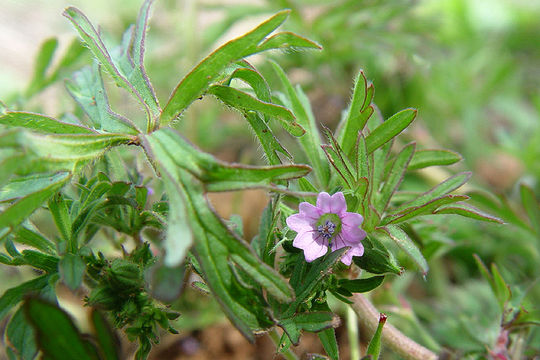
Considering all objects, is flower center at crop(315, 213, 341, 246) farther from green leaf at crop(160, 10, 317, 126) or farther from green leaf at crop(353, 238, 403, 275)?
green leaf at crop(160, 10, 317, 126)

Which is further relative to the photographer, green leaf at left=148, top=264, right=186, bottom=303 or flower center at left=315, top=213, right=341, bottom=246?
flower center at left=315, top=213, right=341, bottom=246

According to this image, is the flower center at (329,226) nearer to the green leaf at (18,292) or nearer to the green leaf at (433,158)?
the green leaf at (433,158)

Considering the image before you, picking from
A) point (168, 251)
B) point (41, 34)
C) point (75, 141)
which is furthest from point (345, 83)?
point (41, 34)

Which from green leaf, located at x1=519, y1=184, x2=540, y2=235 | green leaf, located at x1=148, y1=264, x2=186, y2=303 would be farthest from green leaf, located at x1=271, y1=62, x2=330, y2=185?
green leaf, located at x1=519, y1=184, x2=540, y2=235

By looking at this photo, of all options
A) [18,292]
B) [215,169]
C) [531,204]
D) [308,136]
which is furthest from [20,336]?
[531,204]

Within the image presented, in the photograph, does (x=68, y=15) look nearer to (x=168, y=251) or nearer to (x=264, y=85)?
(x=264, y=85)

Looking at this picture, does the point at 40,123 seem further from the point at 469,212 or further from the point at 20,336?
the point at 469,212

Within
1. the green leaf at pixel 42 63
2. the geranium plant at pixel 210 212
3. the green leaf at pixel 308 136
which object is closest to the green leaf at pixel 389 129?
the geranium plant at pixel 210 212
